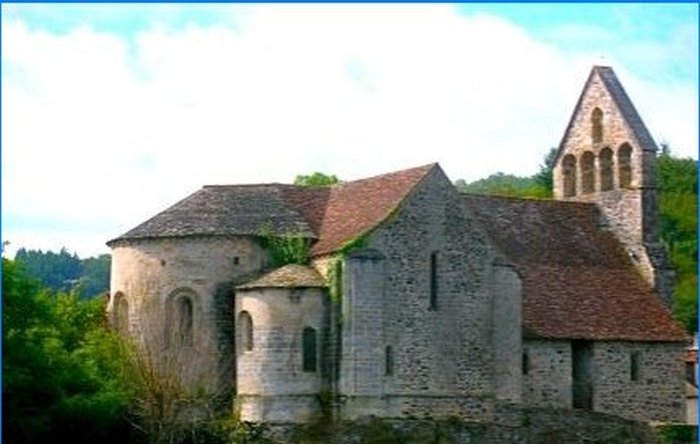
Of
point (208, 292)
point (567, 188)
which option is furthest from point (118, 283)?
point (567, 188)

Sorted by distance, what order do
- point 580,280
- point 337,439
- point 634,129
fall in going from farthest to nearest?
point 634,129, point 580,280, point 337,439

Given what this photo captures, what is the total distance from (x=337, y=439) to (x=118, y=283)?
993 centimetres

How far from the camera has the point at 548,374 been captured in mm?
58312

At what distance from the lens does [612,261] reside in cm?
6444

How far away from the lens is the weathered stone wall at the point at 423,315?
51.5 m

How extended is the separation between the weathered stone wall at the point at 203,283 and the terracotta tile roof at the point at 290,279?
4.28ft

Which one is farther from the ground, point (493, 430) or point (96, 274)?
point (96, 274)

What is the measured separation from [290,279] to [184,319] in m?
4.23

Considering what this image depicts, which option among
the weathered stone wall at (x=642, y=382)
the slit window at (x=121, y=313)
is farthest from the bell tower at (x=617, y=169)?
the slit window at (x=121, y=313)

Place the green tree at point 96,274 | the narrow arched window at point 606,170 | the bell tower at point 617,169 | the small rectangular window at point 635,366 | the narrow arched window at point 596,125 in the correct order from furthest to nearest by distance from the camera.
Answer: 1. the green tree at point 96,274
2. the narrow arched window at point 596,125
3. the narrow arched window at point 606,170
4. the bell tower at point 617,169
5. the small rectangular window at point 635,366

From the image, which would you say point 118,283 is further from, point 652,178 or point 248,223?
point 652,178

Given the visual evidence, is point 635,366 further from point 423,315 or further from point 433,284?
point 423,315

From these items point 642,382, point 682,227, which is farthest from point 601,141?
point 682,227

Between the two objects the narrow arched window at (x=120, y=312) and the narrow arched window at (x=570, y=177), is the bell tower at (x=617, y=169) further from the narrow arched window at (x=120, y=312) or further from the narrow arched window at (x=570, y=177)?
the narrow arched window at (x=120, y=312)
